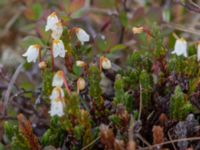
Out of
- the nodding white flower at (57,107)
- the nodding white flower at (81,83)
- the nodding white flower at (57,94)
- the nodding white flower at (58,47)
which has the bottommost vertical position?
the nodding white flower at (57,107)

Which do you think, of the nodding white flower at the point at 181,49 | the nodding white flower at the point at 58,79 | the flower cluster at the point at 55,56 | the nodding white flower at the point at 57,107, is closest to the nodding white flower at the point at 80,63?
the flower cluster at the point at 55,56

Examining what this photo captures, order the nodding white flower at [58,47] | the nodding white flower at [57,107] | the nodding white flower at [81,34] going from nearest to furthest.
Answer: the nodding white flower at [57,107]
the nodding white flower at [58,47]
the nodding white flower at [81,34]

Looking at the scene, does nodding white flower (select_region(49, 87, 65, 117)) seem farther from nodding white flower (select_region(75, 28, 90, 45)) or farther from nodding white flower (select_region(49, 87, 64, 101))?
nodding white flower (select_region(75, 28, 90, 45))

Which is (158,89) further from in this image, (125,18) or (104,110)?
(125,18)

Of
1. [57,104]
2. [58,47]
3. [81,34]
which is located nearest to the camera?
[57,104]

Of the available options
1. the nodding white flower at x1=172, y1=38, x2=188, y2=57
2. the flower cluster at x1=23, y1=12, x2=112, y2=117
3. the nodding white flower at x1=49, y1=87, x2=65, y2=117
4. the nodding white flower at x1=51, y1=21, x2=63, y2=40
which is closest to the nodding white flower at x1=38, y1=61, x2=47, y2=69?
the flower cluster at x1=23, y1=12, x2=112, y2=117

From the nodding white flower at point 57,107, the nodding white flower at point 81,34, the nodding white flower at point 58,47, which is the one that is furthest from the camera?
the nodding white flower at point 81,34

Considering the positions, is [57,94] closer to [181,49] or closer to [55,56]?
[55,56]

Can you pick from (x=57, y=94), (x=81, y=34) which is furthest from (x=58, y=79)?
(x=81, y=34)

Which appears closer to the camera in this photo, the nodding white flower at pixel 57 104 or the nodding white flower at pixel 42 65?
the nodding white flower at pixel 57 104

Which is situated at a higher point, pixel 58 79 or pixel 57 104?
pixel 58 79

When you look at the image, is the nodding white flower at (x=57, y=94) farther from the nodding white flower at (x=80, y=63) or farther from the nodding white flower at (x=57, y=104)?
the nodding white flower at (x=80, y=63)

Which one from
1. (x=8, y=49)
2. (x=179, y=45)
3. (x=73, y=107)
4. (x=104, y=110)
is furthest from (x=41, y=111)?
(x=8, y=49)
